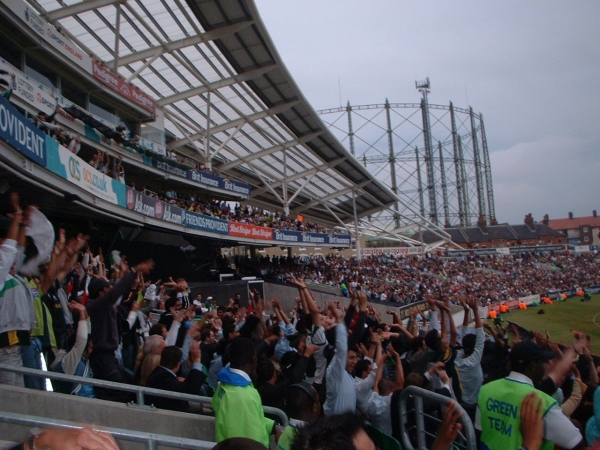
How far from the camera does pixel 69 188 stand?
12.6 meters

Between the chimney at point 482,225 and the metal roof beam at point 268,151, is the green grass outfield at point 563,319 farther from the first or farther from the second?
the chimney at point 482,225

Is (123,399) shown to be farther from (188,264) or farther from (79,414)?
(188,264)

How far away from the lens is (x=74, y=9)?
1878 centimetres

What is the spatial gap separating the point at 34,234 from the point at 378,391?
10.5 ft

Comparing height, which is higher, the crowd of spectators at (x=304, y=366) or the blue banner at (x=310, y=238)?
the blue banner at (x=310, y=238)

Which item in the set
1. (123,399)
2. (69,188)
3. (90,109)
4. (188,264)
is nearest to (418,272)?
(188,264)

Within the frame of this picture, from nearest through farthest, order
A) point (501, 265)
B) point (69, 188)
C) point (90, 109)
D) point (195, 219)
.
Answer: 1. point (69, 188)
2. point (90, 109)
3. point (195, 219)
4. point (501, 265)

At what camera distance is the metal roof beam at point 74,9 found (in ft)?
61.5

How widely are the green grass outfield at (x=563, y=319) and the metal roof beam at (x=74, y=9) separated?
21.8 meters

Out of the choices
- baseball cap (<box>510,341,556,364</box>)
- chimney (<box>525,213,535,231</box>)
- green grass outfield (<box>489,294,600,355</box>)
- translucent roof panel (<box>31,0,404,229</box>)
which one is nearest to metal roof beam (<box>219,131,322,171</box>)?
translucent roof panel (<box>31,0,404,229</box>)

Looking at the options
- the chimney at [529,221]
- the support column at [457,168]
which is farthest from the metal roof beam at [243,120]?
the chimney at [529,221]

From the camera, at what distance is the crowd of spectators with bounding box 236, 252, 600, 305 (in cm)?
3173

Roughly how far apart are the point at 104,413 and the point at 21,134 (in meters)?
7.58

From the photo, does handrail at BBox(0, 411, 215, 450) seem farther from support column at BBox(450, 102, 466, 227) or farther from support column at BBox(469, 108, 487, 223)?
support column at BBox(469, 108, 487, 223)
